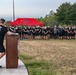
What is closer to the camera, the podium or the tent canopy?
the podium

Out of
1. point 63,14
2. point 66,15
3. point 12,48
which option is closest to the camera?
point 12,48

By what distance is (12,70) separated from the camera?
1308cm

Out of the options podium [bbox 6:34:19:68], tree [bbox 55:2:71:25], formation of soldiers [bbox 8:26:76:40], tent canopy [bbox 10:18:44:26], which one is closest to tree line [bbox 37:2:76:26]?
tree [bbox 55:2:71:25]

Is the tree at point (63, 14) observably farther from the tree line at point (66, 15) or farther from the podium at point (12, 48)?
the podium at point (12, 48)

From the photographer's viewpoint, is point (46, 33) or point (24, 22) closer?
point (46, 33)

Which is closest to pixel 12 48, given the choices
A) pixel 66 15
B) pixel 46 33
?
pixel 46 33

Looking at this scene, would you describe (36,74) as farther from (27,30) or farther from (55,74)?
(27,30)

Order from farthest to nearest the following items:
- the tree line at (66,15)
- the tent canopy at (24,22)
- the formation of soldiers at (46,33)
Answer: the tree line at (66,15)
the tent canopy at (24,22)
the formation of soldiers at (46,33)

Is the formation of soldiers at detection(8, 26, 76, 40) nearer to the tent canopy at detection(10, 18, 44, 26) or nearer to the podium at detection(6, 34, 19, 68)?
the tent canopy at detection(10, 18, 44, 26)

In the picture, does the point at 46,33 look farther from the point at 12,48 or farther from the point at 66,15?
the point at 66,15

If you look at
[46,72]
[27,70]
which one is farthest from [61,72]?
[27,70]

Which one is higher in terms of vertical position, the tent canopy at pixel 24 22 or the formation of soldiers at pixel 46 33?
the tent canopy at pixel 24 22

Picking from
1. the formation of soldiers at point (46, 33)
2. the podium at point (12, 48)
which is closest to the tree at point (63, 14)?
the formation of soldiers at point (46, 33)

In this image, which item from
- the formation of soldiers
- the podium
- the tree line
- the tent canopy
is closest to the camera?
the podium
